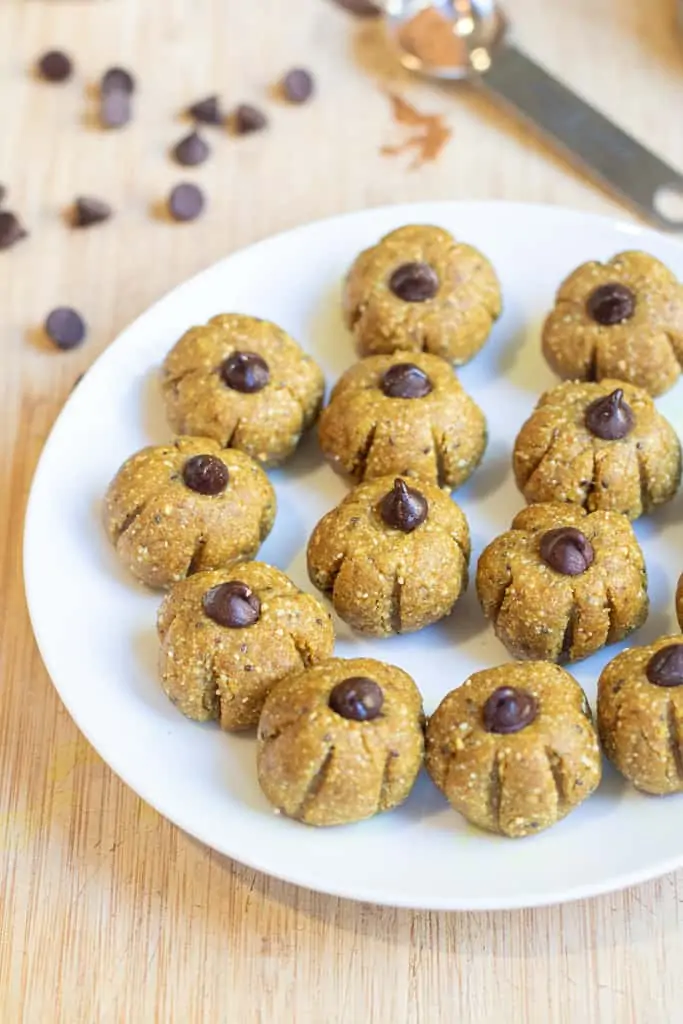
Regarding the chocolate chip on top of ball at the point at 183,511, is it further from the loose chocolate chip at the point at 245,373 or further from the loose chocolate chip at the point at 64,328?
the loose chocolate chip at the point at 64,328

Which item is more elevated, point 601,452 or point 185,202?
point 601,452

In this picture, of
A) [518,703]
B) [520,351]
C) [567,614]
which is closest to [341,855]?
[518,703]

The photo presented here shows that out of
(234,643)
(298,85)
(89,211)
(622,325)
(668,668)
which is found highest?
(622,325)

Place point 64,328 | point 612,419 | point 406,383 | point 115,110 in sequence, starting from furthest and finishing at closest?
point 115,110 < point 64,328 < point 406,383 < point 612,419

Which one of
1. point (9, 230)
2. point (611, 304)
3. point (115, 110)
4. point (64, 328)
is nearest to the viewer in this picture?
point (611, 304)

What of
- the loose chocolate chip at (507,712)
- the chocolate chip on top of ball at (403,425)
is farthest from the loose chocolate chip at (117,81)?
the loose chocolate chip at (507,712)

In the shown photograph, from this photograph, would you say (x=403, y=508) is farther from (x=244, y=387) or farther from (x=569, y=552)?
(x=244, y=387)

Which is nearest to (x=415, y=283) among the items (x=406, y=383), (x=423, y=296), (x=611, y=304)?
(x=423, y=296)
